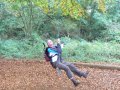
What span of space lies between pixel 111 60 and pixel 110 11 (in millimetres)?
7204

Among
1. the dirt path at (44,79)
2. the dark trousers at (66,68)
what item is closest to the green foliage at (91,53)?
the dirt path at (44,79)

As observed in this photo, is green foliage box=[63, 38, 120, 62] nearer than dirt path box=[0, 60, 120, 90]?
No

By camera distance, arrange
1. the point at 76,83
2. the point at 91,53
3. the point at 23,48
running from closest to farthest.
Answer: the point at 76,83, the point at 91,53, the point at 23,48

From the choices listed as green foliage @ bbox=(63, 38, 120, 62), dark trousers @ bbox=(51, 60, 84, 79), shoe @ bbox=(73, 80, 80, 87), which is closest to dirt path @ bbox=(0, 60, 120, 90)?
shoe @ bbox=(73, 80, 80, 87)

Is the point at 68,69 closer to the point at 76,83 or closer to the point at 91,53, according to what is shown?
the point at 76,83

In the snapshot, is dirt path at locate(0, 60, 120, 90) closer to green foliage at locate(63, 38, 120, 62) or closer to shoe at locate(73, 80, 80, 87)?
shoe at locate(73, 80, 80, 87)

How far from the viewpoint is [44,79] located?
10.9m

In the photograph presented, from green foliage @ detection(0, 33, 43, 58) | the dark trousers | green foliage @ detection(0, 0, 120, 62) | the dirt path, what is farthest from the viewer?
green foliage @ detection(0, 0, 120, 62)

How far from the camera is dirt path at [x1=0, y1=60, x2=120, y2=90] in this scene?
977cm

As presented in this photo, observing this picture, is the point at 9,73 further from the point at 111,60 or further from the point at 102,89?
the point at 111,60

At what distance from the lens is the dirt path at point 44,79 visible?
9773mm

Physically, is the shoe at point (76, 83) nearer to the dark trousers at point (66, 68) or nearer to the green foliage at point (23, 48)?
the dark trousers at point (66, 68)

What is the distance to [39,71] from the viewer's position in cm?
1229

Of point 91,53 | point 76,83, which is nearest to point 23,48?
point 91,53
